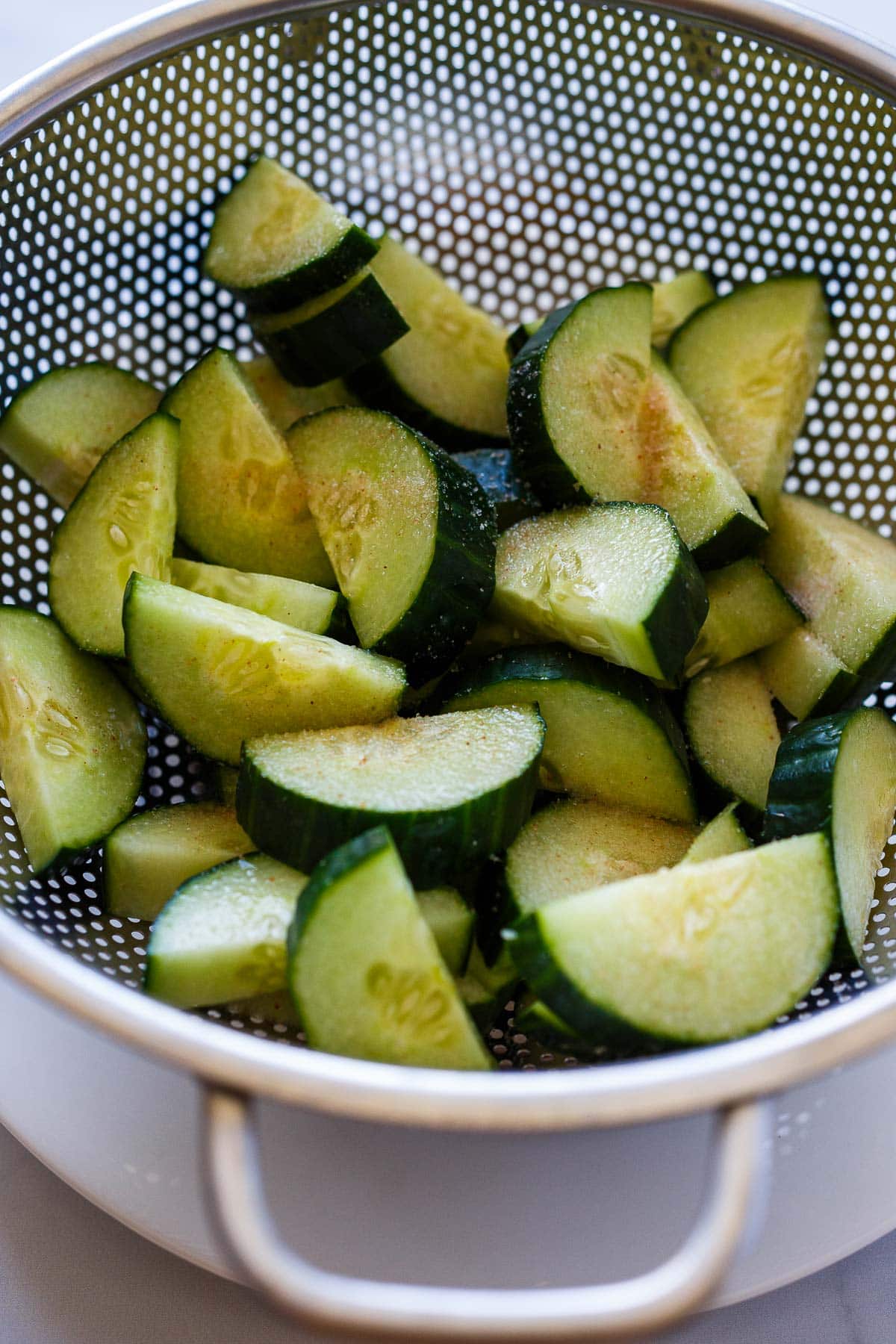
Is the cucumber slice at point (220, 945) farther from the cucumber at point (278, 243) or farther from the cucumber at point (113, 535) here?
the cucumber at point (278, 243)

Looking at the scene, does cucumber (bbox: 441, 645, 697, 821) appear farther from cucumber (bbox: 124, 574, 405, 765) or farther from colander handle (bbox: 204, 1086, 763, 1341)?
colander handle (bbox: 204, 1086, 763, 1341)

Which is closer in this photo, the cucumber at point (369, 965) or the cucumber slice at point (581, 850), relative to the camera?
the cucumber at point (369, 965)

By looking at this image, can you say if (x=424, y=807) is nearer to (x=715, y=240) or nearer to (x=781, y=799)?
(x=781, y=799)

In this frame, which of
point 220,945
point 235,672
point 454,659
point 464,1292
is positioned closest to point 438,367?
point 454,659

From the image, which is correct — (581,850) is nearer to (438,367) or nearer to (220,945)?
(220,945)

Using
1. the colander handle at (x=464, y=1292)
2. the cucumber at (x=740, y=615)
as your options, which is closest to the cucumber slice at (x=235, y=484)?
the cucumber at (x=740, y=615)

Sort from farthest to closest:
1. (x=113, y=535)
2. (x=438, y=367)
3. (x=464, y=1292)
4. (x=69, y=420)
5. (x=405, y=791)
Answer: (x=438, y=367), (x=69, y=420), (x=113, y=535), (x=405, y=791), (x=464, y=1292)
